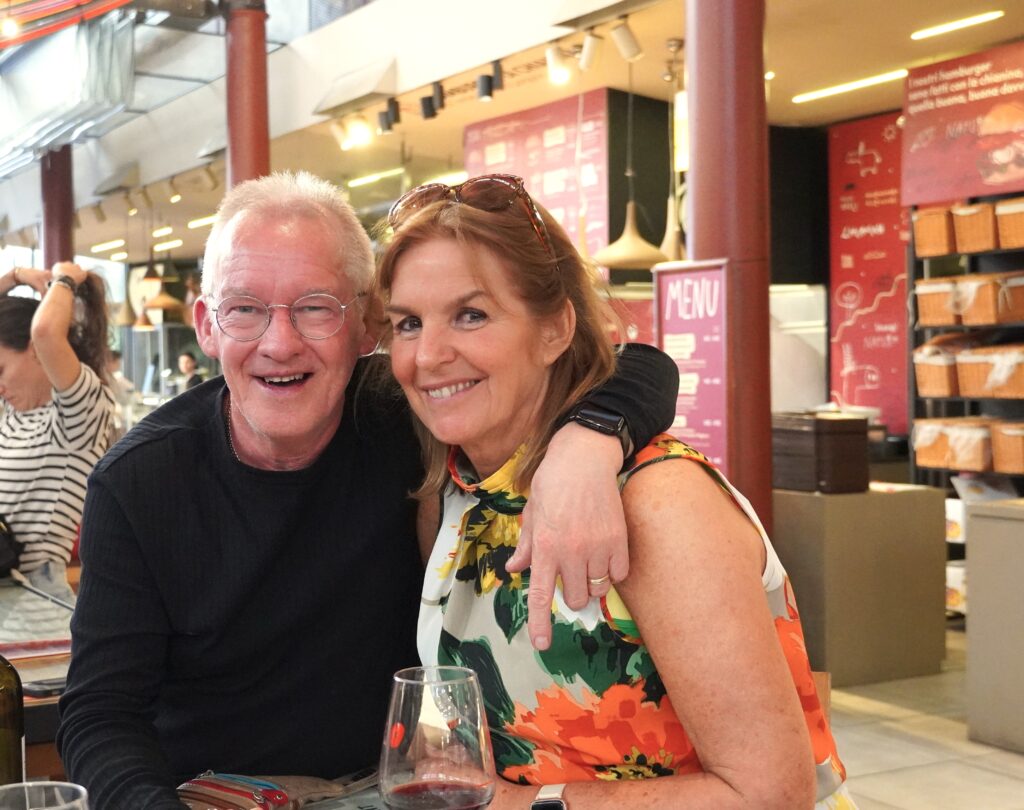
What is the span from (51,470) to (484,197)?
Answer: 2.30m

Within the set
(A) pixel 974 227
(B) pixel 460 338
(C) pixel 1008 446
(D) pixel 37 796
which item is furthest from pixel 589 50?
(D) pixel 37 796

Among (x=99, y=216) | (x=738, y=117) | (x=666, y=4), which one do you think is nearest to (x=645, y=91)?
(x=666, y=4)

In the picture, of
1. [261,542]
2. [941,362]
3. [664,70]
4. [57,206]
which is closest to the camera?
[261,542]

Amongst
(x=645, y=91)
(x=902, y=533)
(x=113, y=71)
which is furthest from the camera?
(x=113, y=71)

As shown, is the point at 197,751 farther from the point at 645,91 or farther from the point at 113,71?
the point at 113,71

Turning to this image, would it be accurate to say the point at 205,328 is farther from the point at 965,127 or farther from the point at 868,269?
the point at 868,269

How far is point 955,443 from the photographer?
6570mm

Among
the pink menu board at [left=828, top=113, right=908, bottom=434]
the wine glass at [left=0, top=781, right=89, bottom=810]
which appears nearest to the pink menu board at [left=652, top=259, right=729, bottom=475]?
the wine glass at [left=0, top=781, right=89, bottom=810]

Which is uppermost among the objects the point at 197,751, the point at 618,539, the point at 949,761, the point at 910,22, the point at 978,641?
the point at 910,22

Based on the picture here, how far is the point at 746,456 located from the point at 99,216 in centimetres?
1168

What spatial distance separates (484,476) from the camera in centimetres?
171

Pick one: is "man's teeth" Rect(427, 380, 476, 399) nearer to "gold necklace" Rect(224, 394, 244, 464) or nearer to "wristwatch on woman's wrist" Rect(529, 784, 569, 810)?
"gold necklace" Rect(224, 394, 244, 464)

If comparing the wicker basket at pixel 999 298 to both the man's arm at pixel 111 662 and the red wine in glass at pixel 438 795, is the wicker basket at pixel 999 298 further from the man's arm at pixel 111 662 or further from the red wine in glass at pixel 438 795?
the red wine in glass at pixel 438 795

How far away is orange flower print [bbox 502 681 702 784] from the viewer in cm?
150
